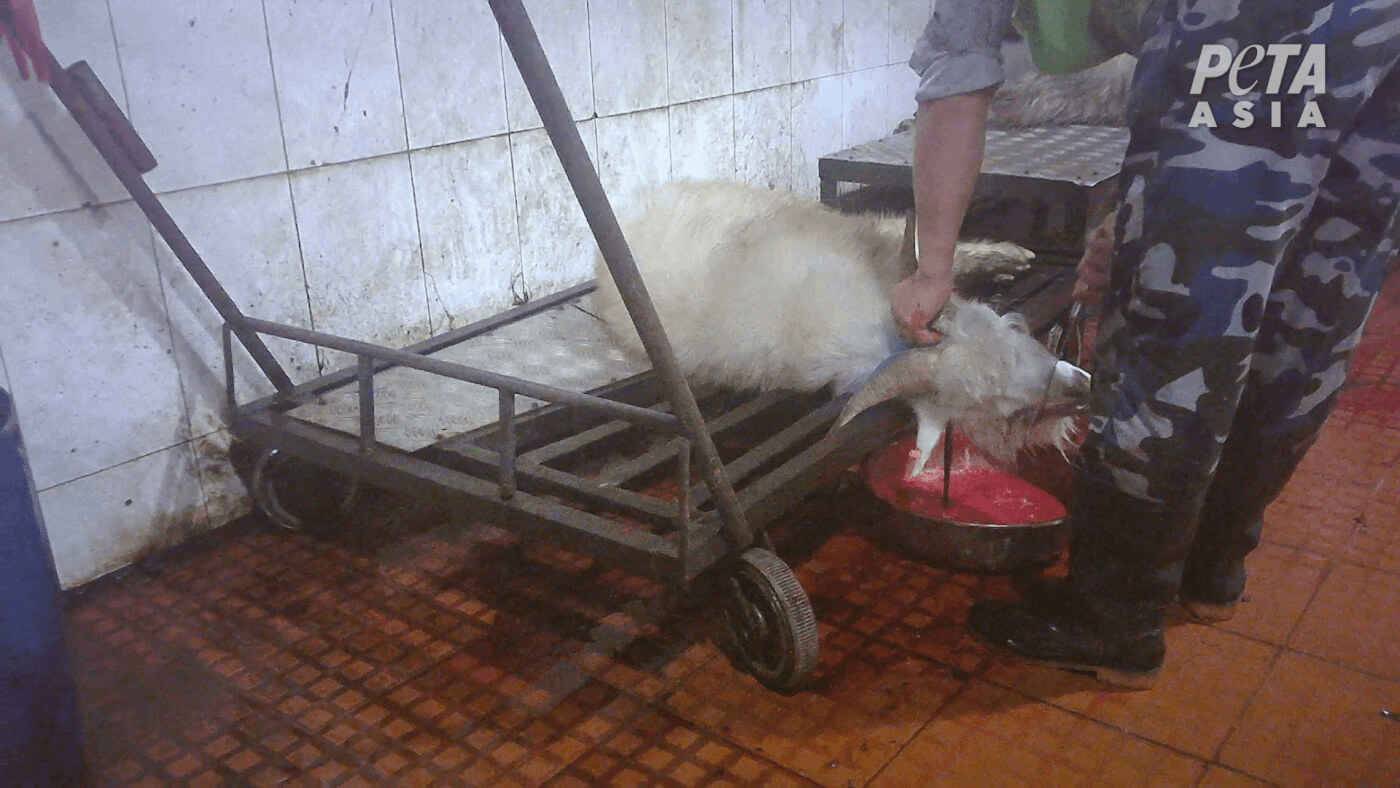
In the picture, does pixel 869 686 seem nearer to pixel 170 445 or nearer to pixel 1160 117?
pixel 1160 117

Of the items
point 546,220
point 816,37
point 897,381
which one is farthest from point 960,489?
point 816,37

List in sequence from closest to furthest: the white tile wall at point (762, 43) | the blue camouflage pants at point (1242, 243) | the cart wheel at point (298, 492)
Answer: the blue camouflage pants at point (1242, 243) < the cart wheel at point (298, 492) < the white tile wall at point (762, 43)

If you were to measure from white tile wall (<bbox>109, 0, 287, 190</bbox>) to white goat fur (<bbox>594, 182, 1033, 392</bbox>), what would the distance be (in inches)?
38.0

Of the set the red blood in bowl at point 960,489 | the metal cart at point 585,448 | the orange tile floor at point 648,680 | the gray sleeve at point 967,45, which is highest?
the gray sleeve at point 967,45

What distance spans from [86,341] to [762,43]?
2605mm

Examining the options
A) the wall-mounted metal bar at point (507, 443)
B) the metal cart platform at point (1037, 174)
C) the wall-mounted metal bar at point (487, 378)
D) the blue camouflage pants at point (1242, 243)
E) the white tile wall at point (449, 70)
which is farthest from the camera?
the metal cart platform at point (1037, 174)

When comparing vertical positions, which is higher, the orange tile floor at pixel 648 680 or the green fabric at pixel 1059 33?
the green fabric at pixel 1059 33

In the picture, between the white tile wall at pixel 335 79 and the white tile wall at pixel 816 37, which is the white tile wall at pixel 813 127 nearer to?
the white tile wall at pixel 816 37

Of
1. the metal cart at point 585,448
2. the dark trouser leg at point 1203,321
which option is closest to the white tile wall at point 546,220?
the metal cart at point 585,448

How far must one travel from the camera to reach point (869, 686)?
1887mm

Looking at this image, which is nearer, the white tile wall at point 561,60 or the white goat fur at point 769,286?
the white goat fur at point 769,286

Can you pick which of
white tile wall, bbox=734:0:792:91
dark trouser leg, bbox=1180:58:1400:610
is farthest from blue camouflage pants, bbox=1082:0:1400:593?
white tile wall, bbox=734:0:792:91

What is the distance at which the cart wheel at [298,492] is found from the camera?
2402mm

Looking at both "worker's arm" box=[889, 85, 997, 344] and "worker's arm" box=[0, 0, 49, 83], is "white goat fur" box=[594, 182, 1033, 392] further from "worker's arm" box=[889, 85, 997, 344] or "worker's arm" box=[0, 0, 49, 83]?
"worker's arm" box=[0, 0, 49, 83]
